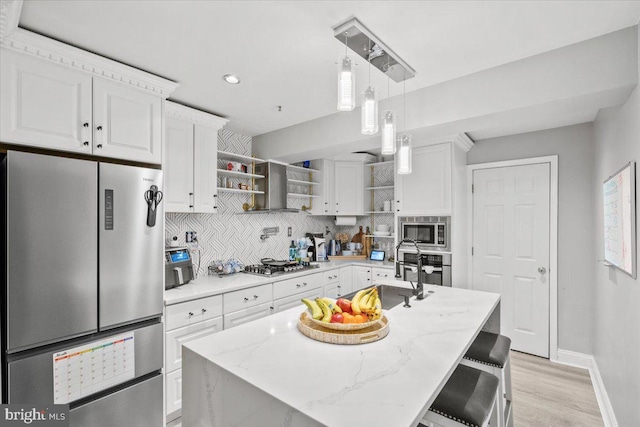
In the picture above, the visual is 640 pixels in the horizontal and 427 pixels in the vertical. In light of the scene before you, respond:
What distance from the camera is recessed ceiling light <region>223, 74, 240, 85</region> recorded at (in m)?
2.30

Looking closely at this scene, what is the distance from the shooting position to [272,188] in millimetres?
3615

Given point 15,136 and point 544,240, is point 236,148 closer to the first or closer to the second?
point 15,136

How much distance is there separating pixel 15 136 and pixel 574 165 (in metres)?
4.47

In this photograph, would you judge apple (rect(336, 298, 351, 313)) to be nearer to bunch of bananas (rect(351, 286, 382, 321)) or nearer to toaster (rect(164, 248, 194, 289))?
bunch of bananas (rect(351, 286, 382, 321))

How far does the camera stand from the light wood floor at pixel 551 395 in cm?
231

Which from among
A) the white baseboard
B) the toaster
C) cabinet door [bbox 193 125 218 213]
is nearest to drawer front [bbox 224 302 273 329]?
the toaster

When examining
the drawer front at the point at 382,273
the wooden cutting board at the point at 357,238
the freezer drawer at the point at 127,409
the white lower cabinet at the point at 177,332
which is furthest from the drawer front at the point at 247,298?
the wooden cutting board at the point at 357,238

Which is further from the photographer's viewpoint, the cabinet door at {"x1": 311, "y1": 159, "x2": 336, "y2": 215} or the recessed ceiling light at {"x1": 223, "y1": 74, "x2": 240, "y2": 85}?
the cabinet door at {"x1": 311, "y1": 159, "x2": 336, "y2": 215}

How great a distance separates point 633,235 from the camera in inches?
67.2

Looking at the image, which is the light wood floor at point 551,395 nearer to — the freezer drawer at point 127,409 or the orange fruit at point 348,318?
the orange fruit at point 348,318

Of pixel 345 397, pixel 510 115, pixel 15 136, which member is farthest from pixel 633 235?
pixel 15 136

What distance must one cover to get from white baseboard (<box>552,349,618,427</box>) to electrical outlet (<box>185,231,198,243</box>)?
11.8 feet

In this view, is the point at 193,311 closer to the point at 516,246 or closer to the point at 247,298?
the point at 247,298

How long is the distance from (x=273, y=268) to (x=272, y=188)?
925 millimetres
